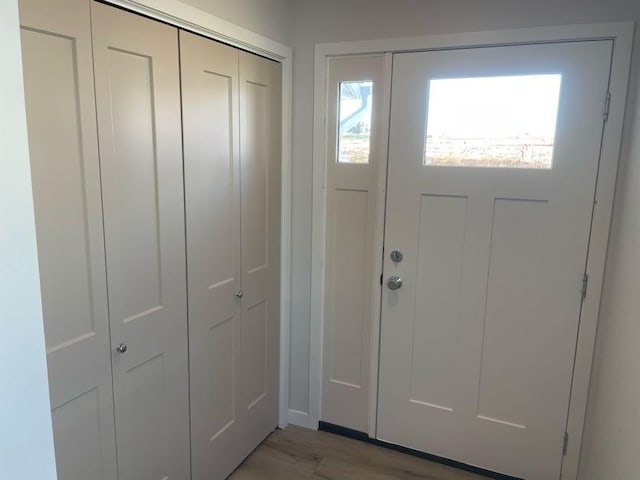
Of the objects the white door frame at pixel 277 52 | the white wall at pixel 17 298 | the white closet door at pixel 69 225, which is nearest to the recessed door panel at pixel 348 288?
the white door frame at pixel 277 52

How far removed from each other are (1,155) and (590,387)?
2.26 metres

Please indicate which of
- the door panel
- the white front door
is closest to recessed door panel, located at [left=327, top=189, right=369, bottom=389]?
the door panel

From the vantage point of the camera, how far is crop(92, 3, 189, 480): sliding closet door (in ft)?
4.67

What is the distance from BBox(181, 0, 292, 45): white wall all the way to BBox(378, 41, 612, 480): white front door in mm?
599

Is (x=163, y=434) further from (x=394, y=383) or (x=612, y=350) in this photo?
(x=612, y=350)

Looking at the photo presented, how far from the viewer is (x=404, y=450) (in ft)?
8.07

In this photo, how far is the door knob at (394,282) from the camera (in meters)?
2.32

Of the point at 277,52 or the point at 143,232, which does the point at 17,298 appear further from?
the point at 277,52

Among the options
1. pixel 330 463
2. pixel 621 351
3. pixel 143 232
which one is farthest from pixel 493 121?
pixel 330 463

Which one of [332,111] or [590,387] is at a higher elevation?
[332,111]

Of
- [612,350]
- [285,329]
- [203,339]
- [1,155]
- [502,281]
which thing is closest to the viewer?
[1,155]

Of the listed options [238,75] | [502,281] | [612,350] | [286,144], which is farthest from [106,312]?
[612,350]

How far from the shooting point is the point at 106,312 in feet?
4.82

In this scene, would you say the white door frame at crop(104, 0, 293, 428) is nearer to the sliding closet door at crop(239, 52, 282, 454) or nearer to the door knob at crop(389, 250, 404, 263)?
the sliding closet door at crop(239, 52, 282, 454)
